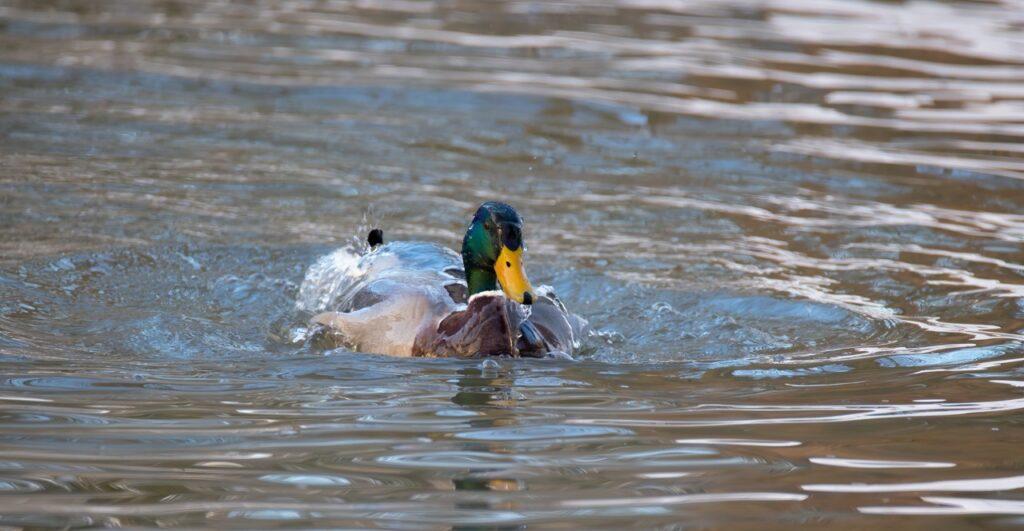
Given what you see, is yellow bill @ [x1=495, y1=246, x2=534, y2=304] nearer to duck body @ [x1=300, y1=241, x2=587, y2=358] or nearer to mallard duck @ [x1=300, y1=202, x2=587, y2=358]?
mallard duck @ [x1=300, y1=202, x2=587, y2=358]

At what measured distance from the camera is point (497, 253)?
19.1ft

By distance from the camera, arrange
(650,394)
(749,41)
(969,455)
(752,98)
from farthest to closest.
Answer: (749,41) < (752,98) < (650,394) < (969,455)

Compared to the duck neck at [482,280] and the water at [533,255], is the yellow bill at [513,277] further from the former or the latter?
the water at [533,255]

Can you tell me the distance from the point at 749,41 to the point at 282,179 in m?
6.61

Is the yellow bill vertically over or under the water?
over

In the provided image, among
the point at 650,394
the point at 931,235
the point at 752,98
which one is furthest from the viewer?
the point at 752,98

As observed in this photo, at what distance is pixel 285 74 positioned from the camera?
1234 cm

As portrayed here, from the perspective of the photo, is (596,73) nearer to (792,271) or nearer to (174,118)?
(174,118)

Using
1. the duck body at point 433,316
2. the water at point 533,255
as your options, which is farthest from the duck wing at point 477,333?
the water at point 533,255

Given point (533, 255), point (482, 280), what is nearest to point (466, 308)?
point (482, 280)

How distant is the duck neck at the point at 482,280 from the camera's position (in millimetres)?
5969

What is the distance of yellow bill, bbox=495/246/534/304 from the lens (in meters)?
5.61

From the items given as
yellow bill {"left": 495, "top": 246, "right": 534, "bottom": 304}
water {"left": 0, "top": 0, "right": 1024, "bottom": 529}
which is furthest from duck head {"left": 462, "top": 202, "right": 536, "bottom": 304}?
water {"left": 0, "top": 0, "right": 1024, "bottom": 529}

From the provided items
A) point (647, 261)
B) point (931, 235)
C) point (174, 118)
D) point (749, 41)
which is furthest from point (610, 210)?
point (749, 41)
